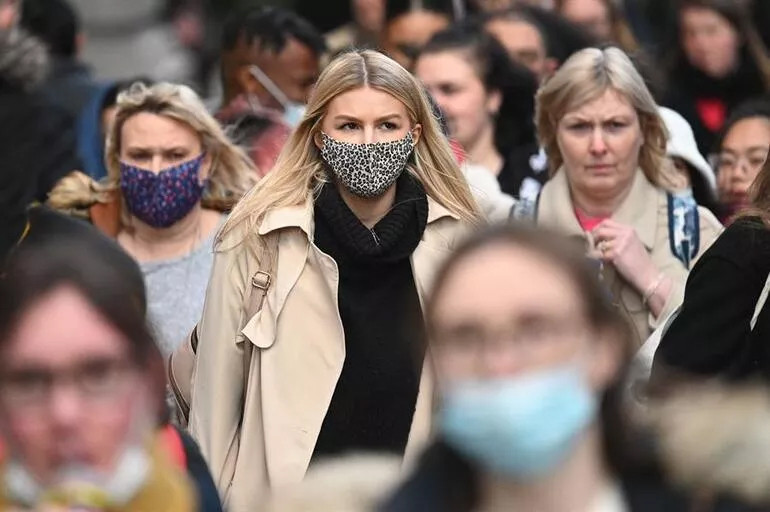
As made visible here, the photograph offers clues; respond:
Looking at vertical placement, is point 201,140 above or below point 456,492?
below

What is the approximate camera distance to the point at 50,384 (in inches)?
128

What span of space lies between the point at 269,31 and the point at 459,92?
3.86 feet

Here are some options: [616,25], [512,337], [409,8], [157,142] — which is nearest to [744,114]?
[157,142]

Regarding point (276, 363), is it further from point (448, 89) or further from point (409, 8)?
point (409, 8)

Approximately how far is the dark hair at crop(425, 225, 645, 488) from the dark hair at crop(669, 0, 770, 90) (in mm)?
7291

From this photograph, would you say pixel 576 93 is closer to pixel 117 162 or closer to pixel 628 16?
pixel 117 162

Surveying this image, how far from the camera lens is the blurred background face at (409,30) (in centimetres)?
1139

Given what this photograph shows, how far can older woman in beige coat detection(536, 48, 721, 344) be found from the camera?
7.58 m

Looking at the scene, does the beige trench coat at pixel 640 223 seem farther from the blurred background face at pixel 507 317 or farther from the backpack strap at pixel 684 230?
the blurred background face at pixel 507 317

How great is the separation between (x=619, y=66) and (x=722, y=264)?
2246mm

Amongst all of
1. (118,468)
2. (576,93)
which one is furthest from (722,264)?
(118,468)

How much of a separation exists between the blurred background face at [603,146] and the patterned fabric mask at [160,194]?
1445 millimetres

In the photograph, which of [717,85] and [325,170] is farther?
[717,85]

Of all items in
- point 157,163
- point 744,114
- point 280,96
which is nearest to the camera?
point 157,163
